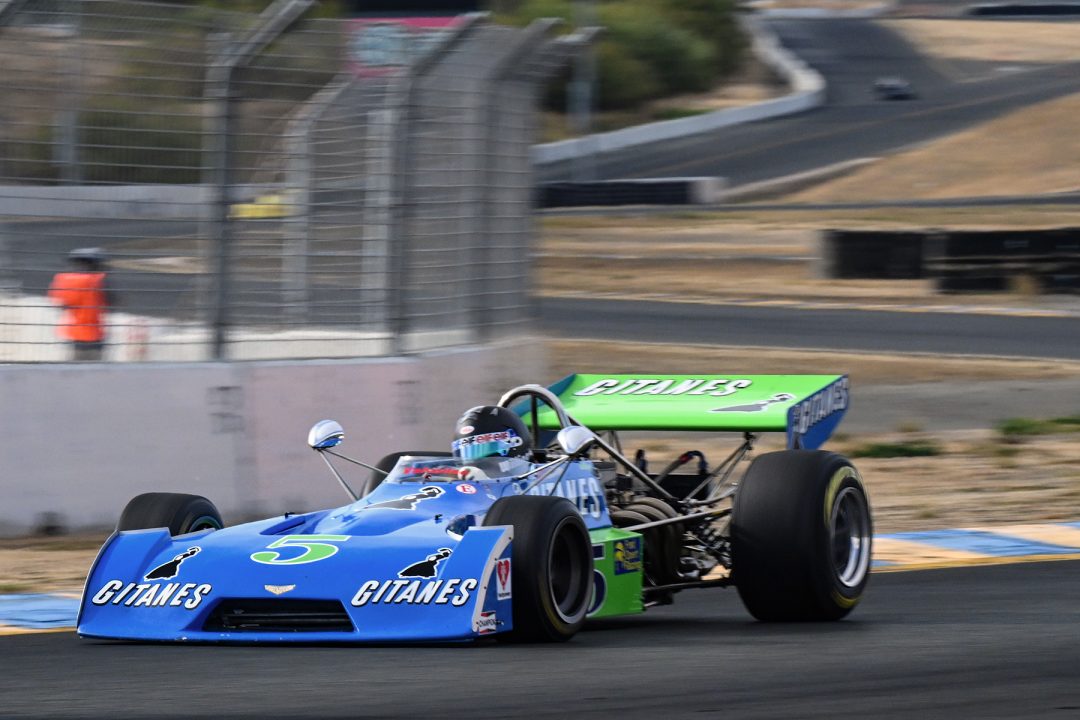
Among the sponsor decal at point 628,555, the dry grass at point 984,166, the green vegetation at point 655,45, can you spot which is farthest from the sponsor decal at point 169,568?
the green vegetation at point 655,45

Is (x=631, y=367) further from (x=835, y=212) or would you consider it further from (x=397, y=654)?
(x=835, y=212)

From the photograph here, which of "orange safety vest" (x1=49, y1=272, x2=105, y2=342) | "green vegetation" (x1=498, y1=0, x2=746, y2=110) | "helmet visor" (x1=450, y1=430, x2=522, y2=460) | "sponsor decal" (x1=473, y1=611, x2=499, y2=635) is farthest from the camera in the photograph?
"green vegetation" (x1=498, y1=0, x2=746, y2=110)

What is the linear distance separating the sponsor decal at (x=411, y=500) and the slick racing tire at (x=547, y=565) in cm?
48

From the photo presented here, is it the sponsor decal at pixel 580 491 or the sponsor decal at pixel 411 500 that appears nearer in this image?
the sponsor decal at pixel 411 500

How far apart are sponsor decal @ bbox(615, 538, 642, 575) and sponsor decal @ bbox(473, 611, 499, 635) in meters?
1.04

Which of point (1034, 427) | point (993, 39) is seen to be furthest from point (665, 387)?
point (993, 39)

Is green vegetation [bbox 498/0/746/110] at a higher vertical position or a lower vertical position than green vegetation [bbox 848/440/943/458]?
→ higher

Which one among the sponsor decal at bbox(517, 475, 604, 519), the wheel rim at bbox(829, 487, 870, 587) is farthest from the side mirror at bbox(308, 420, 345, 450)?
the wheel rim at bbox(829, 487, 870, 587)

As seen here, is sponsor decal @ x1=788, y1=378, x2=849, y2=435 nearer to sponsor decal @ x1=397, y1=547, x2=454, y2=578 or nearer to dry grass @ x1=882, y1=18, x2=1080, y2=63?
sponsor decal @ x1=397, y1=547, x2=454, y2=578

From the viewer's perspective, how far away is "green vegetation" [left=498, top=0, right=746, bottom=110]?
195ft

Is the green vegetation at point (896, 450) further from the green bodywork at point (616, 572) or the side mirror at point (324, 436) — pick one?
the side mirror at point (324, 436)

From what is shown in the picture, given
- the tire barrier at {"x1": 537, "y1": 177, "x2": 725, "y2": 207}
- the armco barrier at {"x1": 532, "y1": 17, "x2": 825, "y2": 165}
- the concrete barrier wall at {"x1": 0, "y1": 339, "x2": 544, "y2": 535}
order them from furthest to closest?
the armco barrier at {"x1": 532, "y1": 17, "x2": 825, "y2": 165} < the tire barrier at {"x1": 537, "y1": 177, "x2": 725, "y2": 207} < the concrete barrier wall at {"x1": 0, "y1": 339, "x2": 544, "y2": 535}

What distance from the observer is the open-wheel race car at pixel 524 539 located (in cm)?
671

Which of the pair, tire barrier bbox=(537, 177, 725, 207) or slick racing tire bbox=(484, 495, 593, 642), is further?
tire barrier bbox=(537, 177, 725, 207)
